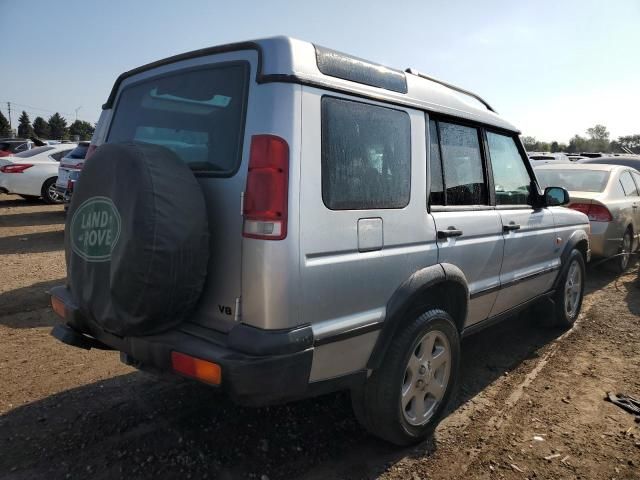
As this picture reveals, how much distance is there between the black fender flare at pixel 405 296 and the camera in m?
2.46

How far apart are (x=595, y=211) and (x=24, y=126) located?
9375cm

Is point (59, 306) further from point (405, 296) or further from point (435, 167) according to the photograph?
point (435, 167)

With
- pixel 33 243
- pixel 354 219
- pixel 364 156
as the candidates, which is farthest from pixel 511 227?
pixel 33 243

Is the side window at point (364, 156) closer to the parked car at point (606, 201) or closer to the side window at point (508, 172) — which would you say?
the side window at point (508, 172)

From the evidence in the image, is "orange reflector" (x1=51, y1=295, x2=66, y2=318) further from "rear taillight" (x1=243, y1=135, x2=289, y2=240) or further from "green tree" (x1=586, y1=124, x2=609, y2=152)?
"green tree" (x1=586, y1=124, x2=609, y2=152)

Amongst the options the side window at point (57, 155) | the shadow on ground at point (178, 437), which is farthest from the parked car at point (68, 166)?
the shadow on ground at point (178, 437)

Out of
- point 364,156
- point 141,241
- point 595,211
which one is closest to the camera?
point 141,241

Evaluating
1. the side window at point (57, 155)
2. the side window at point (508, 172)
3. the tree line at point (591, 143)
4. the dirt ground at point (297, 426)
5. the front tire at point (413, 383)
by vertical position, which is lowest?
the dirt ground at point (297, 426)

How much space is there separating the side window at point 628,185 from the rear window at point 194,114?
22.8 feet

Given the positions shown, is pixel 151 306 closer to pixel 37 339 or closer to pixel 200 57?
pixel 200 57

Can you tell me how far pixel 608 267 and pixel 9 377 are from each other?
7597 mm

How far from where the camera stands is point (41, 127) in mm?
84875

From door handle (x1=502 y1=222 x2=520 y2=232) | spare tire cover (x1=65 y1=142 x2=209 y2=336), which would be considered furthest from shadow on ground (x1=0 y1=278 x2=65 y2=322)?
door handle (x1=502 y1=222 x2=520 y2=232)

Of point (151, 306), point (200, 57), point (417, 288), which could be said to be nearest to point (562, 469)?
point (417, 288)
